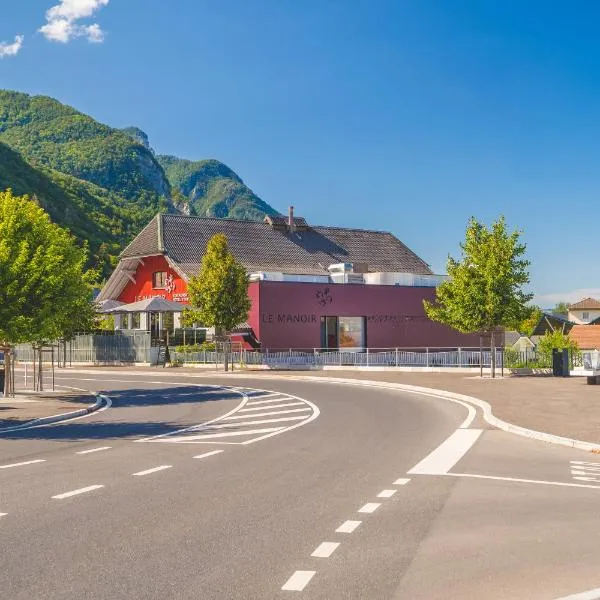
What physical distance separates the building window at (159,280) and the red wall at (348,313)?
13257 millimetres

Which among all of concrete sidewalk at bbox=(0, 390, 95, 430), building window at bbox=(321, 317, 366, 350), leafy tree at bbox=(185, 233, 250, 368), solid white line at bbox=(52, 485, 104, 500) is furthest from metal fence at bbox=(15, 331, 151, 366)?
solid white line at bbox=(52, 485, 104, 500)

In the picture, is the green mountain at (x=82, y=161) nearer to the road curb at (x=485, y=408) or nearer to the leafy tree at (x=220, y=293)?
the leafy tree at (x=220, y=293)

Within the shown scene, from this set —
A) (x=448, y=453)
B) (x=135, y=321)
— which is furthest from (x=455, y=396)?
(x=135, y=321)

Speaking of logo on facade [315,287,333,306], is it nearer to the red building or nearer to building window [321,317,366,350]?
the red building

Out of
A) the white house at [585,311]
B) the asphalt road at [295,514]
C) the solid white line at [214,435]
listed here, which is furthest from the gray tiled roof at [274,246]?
the white house at [585,311]

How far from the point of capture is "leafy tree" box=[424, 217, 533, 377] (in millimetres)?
36500

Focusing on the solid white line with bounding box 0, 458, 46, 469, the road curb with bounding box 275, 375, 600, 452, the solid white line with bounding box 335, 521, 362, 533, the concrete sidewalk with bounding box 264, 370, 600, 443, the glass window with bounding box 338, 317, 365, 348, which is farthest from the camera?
the glass window with bounding box 338, 317, 365, 348

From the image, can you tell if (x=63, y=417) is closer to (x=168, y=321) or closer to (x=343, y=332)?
(x=343, y=332)

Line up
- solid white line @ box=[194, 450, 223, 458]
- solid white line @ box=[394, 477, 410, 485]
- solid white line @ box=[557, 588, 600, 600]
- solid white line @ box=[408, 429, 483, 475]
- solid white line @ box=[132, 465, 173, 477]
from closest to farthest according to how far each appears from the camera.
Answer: solid white line @ box=[557, 588, 600, 600], solid white line @ box=[394, 477, 410, 485], solid white line @ box=[132, 465, 173, 477], solid white line @ box=[408, 429, 483, 475], solid white line @ box=[194, 450, 223, 458]

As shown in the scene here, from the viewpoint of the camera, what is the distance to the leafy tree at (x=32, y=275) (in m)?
26.1

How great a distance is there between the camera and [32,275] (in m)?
26.3

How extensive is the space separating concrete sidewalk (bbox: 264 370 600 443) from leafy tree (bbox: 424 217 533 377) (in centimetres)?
258

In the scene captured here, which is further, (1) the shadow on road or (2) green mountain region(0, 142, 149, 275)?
(2) green mountain region(0, 142, 149, 275)

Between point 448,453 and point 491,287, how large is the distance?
2333 centimetres
